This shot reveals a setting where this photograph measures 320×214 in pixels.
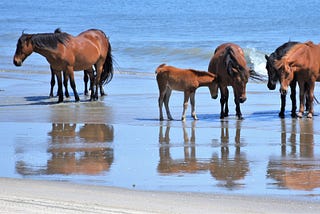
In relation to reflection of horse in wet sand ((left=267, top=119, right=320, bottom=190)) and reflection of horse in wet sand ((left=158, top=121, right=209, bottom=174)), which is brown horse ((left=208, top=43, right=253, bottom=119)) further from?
reflection of horse in wet sand ((left=158, top=121, right=209, bottom=174))

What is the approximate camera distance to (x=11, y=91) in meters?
20.0

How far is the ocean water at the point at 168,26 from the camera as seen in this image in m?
30.1

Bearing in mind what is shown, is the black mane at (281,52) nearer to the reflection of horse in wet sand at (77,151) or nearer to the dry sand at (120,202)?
the reflection of horse in wet sand at (77,151)

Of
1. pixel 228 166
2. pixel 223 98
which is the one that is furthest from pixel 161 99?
pixel 228 166

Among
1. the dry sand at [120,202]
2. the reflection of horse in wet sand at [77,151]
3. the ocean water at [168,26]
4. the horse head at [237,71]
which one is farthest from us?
the ocean water at [168,26]

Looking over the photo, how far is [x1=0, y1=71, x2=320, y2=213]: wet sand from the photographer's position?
827cm

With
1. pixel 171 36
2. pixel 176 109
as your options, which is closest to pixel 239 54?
pixel 176 109

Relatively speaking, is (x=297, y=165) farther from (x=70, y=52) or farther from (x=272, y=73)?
(x=70, y=52)

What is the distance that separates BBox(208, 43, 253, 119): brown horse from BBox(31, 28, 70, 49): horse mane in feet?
12.6

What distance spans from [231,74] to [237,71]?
11cm

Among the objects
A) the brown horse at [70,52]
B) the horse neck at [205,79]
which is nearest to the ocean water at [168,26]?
the brown horse at [70,52]

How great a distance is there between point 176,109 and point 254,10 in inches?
2086

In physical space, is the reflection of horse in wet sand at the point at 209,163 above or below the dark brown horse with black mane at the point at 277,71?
→ below

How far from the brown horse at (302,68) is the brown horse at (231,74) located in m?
0.58
